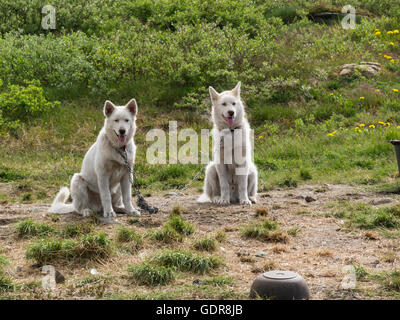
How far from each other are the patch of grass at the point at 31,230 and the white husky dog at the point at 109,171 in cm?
94

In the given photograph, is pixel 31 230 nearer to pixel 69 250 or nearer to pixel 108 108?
pixel 69 250

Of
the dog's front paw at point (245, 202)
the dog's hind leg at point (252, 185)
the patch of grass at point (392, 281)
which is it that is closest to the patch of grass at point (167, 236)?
the patch of grass at point (392, 281)

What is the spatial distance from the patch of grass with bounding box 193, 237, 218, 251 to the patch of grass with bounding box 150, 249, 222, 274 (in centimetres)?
47

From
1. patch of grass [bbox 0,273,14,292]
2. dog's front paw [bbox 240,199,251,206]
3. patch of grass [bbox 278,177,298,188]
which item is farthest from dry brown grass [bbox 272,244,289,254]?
patch of grass [bbox 278,177,298,188]

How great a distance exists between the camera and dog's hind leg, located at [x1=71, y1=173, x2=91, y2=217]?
7.16m

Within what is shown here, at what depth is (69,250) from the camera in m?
5.04

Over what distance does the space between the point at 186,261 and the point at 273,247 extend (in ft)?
3.68

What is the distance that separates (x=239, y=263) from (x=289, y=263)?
0.48 metres

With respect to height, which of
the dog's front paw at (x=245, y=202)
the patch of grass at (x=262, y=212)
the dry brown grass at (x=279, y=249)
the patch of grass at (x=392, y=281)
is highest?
the dog's front paw at (x=245, y=202)

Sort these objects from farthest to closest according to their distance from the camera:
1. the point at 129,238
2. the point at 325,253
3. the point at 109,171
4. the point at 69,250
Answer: the point at 109,171 → the point at 129,238 → the point at 325,253 → the point at 69,250

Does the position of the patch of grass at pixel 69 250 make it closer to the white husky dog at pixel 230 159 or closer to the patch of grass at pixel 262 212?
the patch of grass at pixel 262 212

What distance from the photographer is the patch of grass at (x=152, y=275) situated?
4.45 meters

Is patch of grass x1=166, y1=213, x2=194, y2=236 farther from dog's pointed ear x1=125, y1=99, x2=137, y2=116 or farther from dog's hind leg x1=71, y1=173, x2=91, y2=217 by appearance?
dog's pointed ear x1=125, y1=99, x2=137, y2=116

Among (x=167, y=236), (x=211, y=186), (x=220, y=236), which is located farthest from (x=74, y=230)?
(x=211, y=186)
